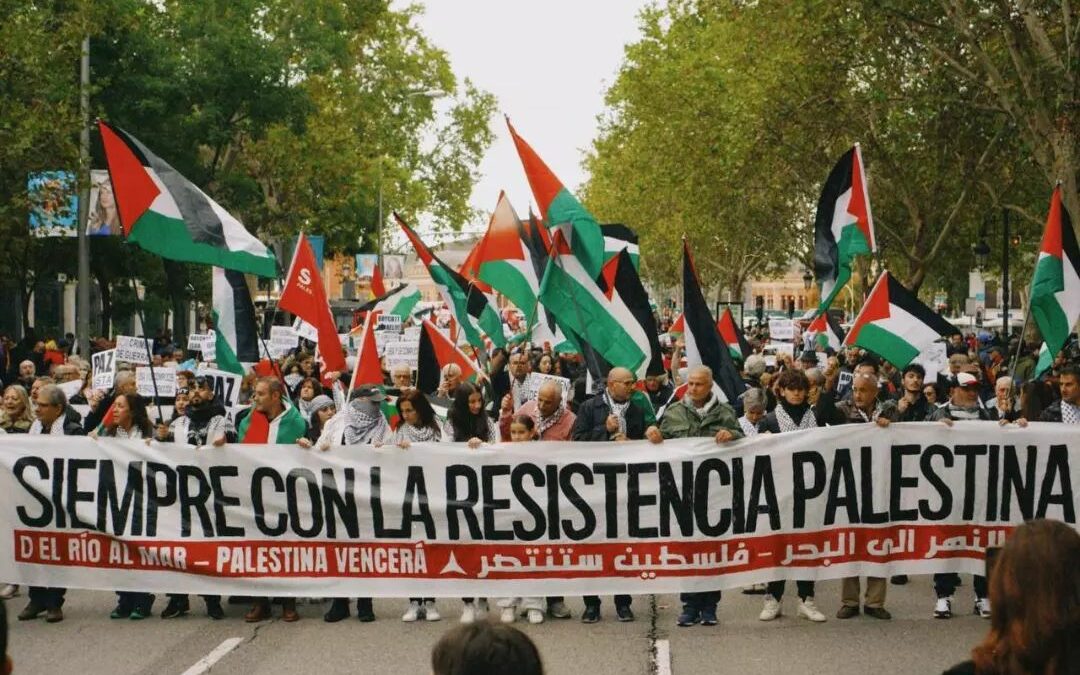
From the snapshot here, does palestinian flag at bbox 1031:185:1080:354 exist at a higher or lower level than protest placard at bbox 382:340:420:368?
higher

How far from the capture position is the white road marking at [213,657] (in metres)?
9.07

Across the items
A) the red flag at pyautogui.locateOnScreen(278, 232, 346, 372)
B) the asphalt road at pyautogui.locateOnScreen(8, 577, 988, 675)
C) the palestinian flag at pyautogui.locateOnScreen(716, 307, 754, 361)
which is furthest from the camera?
the palestinian flag at pyautogui.locateOnScreen(716, 307, 754, 361)

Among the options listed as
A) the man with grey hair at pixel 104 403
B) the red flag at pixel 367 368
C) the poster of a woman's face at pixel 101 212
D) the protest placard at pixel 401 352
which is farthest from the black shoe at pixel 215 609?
the poster of a woman's face at pixel 101 212

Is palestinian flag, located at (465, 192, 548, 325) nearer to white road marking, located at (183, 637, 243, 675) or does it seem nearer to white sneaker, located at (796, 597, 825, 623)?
white sneaker, located at (796, 597, 825, 623)

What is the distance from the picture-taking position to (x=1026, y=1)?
22.8 metres

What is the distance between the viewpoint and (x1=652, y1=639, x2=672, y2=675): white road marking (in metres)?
9.05

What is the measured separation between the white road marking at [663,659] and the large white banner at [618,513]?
46 cm

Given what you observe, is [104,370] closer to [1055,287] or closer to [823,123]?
[1055,287]

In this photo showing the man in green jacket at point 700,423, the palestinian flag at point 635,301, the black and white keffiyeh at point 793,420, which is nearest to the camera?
the man in green jacket at point 700,423

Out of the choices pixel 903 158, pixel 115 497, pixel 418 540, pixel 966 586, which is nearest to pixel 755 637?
pixel 418 540

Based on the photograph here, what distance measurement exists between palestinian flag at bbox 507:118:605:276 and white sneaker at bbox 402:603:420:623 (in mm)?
2559

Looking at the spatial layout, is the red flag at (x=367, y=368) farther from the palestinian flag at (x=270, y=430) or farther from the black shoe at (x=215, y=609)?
the black shoe at (x=215, y=609)

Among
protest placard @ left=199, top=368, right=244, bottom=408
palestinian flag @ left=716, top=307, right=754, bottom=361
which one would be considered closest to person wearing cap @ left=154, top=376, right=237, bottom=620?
protest placard @ left=199, top=368, right=244, bottom=408

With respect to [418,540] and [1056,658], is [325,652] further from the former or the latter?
[1056,658]
